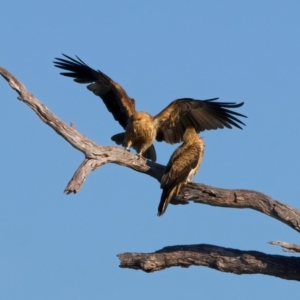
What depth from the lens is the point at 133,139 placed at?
1118cm

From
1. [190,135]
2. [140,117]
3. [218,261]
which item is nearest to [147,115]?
[140,117]

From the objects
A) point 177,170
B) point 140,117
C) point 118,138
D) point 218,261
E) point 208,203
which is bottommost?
point 218,261

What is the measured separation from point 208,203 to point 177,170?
0.63 meters

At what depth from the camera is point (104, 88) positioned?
39.3ft

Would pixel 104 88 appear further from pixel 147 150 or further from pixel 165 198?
pixel 165 198

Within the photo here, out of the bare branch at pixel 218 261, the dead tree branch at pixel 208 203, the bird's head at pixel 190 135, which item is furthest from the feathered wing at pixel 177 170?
the bare branch at pixel 218 261

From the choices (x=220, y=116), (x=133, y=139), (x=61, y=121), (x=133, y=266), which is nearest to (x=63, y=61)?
(x=133, y=139)

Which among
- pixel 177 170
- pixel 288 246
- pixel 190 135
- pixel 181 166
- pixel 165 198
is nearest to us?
pixel 288 246

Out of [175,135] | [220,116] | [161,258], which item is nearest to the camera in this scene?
[161,258]

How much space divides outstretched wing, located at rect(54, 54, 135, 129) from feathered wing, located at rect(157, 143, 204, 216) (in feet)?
7.33

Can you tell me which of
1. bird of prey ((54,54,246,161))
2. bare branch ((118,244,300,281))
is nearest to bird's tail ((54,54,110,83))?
bird of prey ((54,54,246,161))

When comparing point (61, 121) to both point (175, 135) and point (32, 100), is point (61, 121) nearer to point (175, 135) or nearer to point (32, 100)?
point (32, 100)

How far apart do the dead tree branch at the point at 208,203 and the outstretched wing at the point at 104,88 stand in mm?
3113

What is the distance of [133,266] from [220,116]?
3.03m
